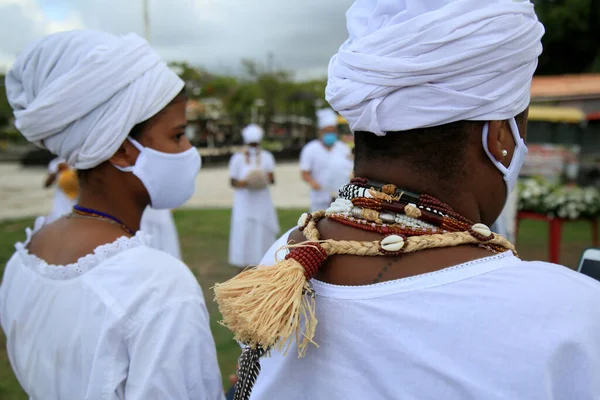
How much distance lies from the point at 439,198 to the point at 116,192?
1.43 m

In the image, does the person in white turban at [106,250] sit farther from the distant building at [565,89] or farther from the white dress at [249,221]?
the distant building at [565,89]

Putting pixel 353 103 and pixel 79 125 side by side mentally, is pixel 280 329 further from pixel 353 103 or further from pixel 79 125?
pixel 79 125

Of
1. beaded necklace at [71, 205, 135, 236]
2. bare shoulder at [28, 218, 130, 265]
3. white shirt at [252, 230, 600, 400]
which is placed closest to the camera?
white shirt at [252, 230, 600, 400]

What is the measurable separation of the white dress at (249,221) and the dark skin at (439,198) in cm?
583

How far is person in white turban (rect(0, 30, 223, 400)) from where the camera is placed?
1635 millimetres

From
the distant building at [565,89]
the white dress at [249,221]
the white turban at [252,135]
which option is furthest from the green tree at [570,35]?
the white dress at [249,221]

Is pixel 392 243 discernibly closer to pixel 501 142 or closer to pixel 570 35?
pixel 501 142

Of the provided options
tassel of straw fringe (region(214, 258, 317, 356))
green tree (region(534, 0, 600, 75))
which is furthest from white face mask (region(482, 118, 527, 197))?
green tree (region(534, 0, 600, 75))

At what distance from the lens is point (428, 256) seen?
110cm

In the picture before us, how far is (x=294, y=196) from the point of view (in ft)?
46.2

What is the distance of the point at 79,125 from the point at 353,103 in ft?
4.16

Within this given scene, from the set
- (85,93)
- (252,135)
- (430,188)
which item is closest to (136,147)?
(85,93)

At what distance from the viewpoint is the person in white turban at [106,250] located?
163 cm

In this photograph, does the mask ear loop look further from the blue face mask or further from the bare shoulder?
the blue face mask
